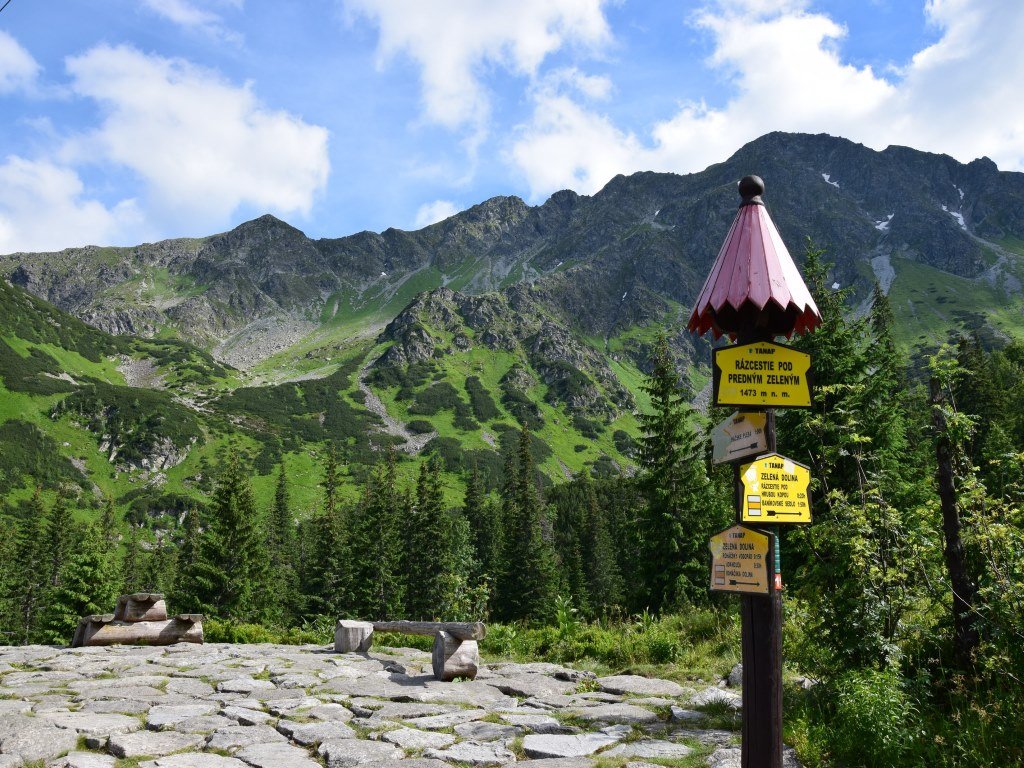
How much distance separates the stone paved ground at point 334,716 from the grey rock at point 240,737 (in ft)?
0.07

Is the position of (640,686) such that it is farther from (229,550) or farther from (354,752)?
(229,550)

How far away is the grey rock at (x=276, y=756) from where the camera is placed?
228 inches

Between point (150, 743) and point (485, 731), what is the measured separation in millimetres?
3442

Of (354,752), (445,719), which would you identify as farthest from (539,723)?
(354,752)

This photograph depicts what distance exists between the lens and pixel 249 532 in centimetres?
4700

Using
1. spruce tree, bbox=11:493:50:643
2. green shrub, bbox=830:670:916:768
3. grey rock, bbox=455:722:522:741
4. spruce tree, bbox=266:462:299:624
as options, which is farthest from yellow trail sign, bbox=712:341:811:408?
spruce tree, bbox=11:493:50:643

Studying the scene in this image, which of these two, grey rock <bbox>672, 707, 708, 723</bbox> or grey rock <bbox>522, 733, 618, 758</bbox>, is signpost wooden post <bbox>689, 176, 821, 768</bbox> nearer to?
grey rock <bbox>522, 733, 618, 758</bbox>

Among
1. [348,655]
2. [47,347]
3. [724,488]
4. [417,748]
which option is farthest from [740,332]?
[47,347]

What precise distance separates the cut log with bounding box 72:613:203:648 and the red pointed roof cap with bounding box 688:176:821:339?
48.6 feet

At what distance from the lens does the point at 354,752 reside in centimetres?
620

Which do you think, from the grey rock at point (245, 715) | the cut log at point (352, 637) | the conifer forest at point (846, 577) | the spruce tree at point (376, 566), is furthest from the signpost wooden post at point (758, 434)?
the spruce tree at point (376, 566)

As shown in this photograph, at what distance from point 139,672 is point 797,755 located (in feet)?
34.0

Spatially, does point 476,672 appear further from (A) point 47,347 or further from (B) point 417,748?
(A) point 47,347

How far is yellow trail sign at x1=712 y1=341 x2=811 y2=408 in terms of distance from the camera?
4.66m
